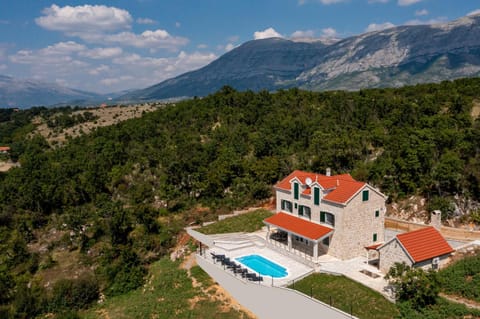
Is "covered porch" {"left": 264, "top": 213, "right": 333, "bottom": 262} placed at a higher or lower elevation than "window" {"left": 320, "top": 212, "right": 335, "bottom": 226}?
lower

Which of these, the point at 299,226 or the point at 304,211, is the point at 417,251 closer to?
the point at 299,226

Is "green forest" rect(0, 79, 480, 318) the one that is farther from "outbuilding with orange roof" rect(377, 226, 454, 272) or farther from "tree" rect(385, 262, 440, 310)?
"tree" rect(385, 262, 440, 310)

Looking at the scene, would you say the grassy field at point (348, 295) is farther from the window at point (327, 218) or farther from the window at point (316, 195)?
the window at point (316, 195)

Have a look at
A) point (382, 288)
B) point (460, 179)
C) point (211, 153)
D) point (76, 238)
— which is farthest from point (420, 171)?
point (76, 238)

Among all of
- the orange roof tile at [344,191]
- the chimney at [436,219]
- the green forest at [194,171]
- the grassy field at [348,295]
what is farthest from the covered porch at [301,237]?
the green forest at [194,171]

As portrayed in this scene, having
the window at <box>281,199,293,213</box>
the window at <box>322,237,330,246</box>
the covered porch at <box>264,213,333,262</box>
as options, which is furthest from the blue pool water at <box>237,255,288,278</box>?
the window at <box>281,199,293,213</box>

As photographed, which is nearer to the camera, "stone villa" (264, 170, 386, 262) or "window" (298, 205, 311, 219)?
"stone villa" (264, 170, 386, 262)

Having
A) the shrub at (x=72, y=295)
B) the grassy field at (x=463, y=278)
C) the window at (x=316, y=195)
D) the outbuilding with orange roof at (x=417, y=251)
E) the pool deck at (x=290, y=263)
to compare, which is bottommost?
the shrub at (x=72, y=295)
